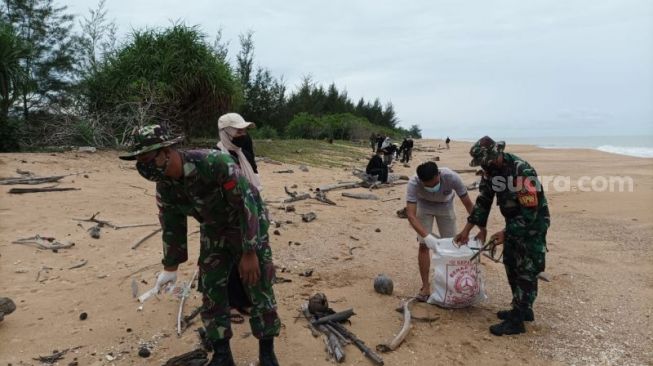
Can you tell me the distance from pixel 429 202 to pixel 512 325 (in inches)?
55.1

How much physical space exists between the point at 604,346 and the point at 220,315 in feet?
10.8

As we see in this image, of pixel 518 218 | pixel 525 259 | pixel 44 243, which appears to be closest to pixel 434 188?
pixel 518 218

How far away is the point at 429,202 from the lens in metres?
4.73

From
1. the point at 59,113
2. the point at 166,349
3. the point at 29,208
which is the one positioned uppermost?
the point at 59,113

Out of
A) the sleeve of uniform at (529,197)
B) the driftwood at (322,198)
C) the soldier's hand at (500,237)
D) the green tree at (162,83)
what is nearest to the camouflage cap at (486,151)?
the sleeve of uniform at (529,197)

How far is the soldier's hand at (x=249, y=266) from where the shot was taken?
277 centimetres

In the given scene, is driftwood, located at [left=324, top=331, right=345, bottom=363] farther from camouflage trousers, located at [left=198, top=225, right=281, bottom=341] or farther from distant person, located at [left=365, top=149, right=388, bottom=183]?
distant person, located at [left=365, top=149, right=388, bottom=183]

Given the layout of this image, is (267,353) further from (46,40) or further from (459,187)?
(46,40)

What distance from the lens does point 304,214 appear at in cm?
823

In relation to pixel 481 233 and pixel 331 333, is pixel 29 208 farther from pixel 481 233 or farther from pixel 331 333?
pixel 481 233

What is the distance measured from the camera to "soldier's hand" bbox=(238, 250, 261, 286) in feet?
9.08

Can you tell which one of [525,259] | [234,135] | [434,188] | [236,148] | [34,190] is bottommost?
[34,190]

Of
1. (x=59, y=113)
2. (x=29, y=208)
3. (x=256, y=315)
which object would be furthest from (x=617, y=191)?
(x=59, y=113)

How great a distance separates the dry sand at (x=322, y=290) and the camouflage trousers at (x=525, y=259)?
0.38 metres
